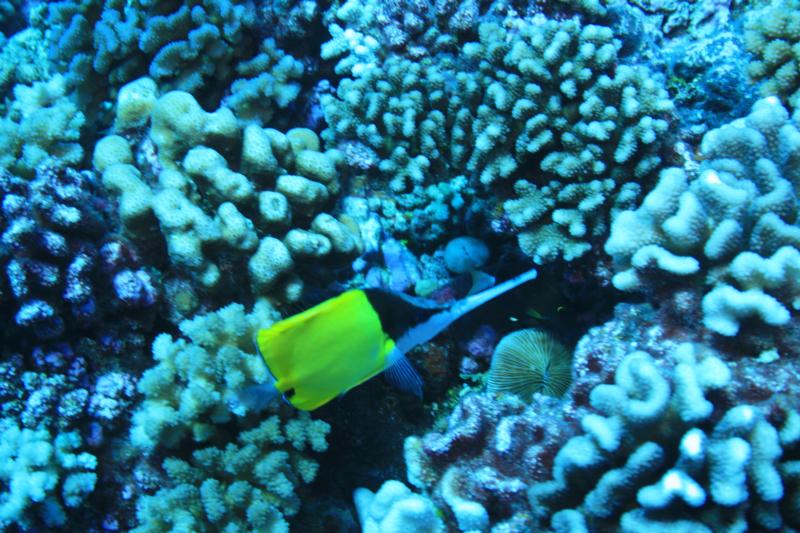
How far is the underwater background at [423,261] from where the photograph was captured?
2135mm

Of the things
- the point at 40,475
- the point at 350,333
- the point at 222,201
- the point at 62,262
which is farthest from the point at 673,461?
the point at 62,262

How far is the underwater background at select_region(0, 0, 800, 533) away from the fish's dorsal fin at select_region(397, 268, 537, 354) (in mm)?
289

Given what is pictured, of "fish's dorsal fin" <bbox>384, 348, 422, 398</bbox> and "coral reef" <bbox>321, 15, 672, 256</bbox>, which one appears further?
"coral reef" <bbox>321, 15, 672, 256</bbox>

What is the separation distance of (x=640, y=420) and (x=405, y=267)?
2.18m

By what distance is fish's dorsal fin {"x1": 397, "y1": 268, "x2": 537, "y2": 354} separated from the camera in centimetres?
203

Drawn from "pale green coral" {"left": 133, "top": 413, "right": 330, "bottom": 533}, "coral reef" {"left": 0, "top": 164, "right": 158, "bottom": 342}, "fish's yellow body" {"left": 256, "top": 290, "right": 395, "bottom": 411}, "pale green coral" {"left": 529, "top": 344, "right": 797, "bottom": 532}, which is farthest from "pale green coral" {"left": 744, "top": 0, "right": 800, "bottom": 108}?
"coral reef" {"left": 0, "top": 164, "right": 158, "bottom": 342}

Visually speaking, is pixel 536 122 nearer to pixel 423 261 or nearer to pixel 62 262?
pixel 423 261

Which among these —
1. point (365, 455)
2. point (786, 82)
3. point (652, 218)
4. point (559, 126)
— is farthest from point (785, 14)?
point (365, 455)

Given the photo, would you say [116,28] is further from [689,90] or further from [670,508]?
[670,508]

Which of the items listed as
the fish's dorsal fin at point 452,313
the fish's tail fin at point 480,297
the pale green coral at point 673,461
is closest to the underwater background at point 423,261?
the pale green coral at point 673,461

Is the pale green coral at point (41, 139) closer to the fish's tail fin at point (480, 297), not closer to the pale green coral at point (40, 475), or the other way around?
the pale green coral at point (40, 475)

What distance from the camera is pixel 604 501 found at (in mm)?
1914

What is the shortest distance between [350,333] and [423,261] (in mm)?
1903

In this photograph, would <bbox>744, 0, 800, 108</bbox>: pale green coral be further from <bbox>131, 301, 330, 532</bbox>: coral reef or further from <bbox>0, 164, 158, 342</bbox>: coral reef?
<bbox>0, 164, 158, 342</bbox>: coral reef
